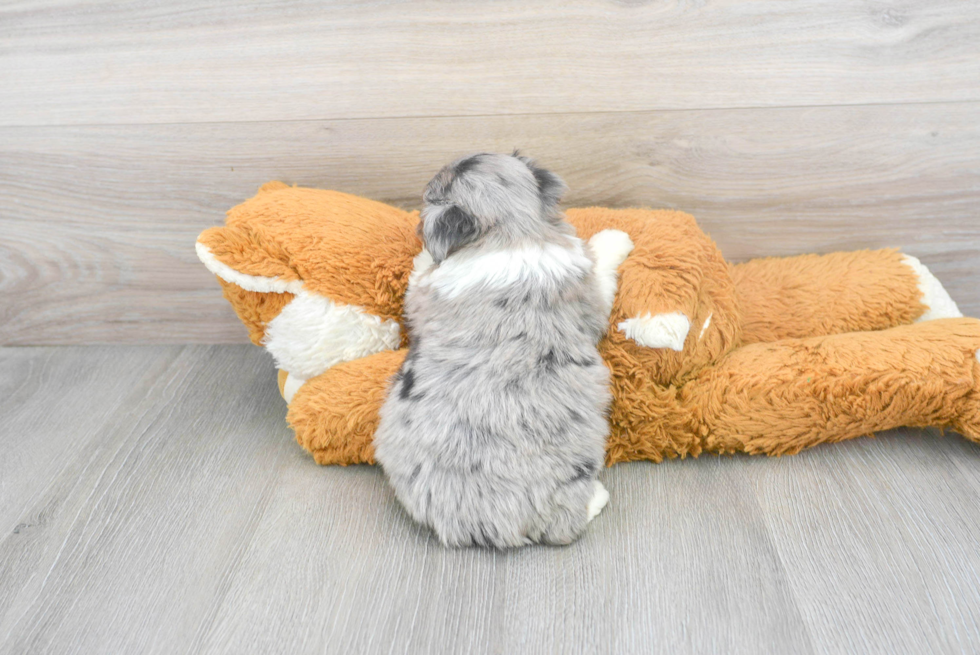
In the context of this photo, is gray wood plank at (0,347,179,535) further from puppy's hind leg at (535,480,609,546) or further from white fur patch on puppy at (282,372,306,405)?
puppy's hind leg at (535,480,609,546)

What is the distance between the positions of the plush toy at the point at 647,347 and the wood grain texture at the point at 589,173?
0.21 meters

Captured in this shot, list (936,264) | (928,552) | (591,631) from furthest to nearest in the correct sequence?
1. (936,264)
2. (928,552)
3. (591,631)

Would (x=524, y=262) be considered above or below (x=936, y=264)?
above

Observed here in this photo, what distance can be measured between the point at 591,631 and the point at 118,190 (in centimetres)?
145

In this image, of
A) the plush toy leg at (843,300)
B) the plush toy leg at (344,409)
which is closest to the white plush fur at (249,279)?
the plush toy leg at (344,409)

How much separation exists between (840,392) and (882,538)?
262 millimetres

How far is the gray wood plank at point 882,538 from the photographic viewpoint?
1021mm

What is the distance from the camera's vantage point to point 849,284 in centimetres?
152

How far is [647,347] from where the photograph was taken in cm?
131

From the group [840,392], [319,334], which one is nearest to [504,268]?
[319,334]

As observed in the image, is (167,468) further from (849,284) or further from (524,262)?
(849,284)

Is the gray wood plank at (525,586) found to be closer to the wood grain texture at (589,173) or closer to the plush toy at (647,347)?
the plush toy at (647,347)

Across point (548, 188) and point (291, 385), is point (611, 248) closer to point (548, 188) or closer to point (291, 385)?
point (548, 188)

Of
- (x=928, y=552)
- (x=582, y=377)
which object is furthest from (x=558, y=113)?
(x=928, y=552)
